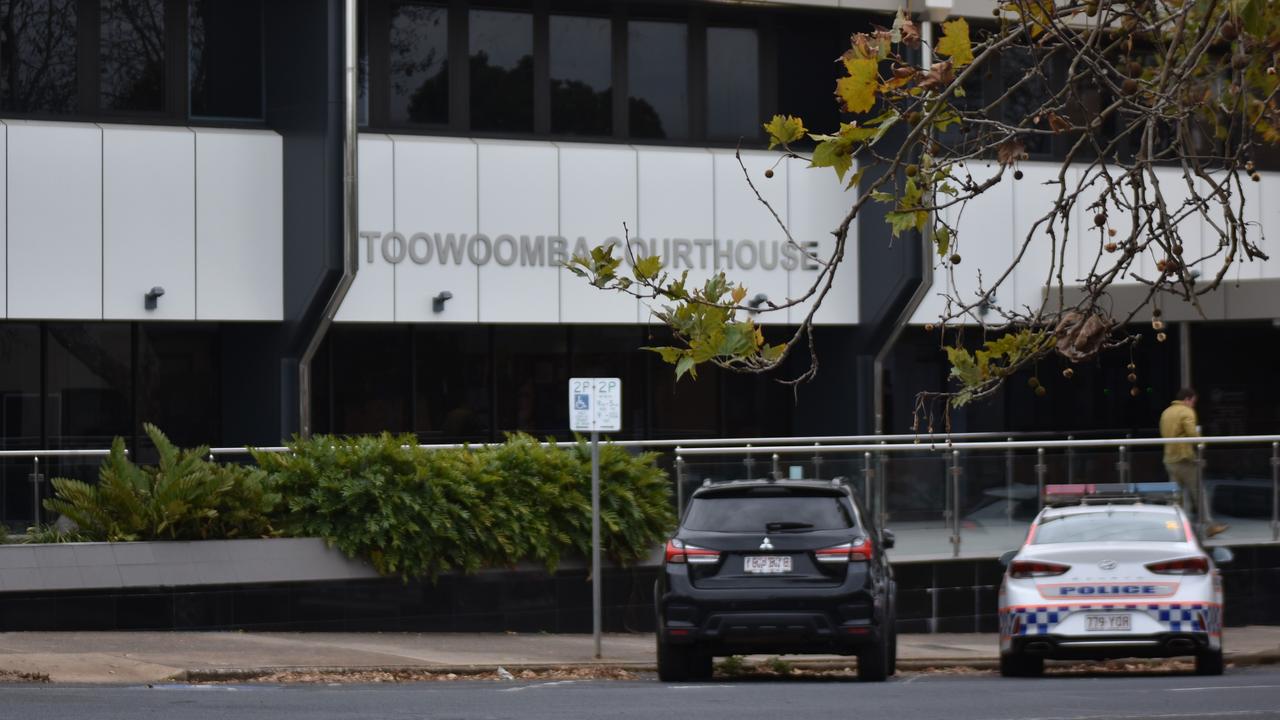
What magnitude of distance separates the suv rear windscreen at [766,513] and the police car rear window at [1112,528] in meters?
1.93

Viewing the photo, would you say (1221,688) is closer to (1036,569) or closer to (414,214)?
(1036,569)

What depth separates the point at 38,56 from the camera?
78.2ft

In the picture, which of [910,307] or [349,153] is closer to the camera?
[349,153]

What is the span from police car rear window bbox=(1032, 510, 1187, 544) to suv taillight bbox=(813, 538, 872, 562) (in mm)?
1851

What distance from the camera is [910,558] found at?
21.6m

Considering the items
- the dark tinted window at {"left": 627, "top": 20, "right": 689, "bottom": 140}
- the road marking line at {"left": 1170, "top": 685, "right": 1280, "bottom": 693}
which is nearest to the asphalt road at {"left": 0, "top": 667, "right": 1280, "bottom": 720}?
the road marking line at {"left": 1170, "top": 685, "right": 1280, "bottom": 693}

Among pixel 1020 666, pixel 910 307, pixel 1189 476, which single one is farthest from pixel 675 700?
pixel 910 307

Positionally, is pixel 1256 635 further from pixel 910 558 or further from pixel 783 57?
pixel 783 57

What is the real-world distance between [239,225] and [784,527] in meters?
11.3

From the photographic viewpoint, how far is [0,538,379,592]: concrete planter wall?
18.2m

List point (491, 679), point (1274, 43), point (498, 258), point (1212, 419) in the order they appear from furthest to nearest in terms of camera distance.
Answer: point (1212, 419) → point (498, 258) → point (491, 679) → point (1274, 43)

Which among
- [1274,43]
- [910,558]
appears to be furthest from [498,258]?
[1274,43]

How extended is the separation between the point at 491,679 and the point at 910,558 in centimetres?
666

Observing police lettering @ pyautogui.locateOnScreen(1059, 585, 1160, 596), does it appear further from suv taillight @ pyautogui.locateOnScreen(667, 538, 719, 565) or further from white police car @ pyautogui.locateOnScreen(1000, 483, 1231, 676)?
suv taillight @ pyautogui.locateOnScreen(667, 538, 719, 565)
